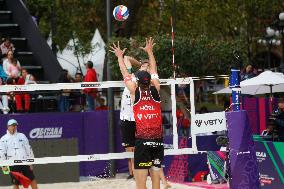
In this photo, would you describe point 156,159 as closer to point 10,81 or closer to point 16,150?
point 16,150

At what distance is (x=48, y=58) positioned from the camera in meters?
23.7

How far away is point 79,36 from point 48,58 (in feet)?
29.4

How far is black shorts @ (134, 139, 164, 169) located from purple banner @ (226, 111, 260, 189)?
1274 mm

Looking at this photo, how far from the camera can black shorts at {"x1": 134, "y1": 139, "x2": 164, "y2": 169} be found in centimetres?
1145

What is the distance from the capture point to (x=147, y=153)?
1149 cm

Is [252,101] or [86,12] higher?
[86,12]

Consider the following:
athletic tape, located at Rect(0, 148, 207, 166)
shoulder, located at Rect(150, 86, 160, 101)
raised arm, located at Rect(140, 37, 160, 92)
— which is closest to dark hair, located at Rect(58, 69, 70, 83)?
athletic tape, located at Rect(0, 148, 207, 166)

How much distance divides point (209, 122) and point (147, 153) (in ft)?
6.57

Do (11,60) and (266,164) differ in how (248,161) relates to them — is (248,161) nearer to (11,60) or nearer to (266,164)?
(266,164)

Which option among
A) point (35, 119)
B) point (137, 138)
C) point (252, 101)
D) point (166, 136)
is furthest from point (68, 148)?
point (137, 138)

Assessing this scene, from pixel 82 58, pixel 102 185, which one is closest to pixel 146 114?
pixel 102 185

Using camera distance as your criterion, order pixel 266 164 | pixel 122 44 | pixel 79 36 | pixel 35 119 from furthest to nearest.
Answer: pixel 79 36
pixel 122 44
pixel 35 119
pixel 266 164

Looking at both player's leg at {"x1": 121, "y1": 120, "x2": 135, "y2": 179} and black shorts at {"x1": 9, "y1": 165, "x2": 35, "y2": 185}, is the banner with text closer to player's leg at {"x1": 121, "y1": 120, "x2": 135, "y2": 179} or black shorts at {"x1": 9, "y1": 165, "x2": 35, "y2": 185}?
Answer: player's leg at {"x1": 121, "y1": 120, "x2": 135, "y2": 179}

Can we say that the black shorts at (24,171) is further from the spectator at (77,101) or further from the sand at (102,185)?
the spectator at (77,101)
